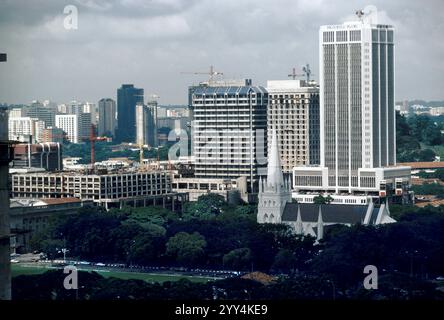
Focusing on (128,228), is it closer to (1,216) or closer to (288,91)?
(288,91)

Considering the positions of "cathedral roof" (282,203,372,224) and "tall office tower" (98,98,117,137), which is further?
"tall office tower" (98,98,117,137)

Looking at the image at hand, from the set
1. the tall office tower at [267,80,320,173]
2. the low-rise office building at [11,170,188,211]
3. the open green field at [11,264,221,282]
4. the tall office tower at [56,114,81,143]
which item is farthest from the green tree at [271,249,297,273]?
the tall office tower at [56,114,81,143]

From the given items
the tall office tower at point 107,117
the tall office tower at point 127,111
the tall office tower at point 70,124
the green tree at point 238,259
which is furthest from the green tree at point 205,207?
the tall office tower at point 70,124

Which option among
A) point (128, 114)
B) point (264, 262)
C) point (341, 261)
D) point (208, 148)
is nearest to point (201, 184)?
point (208, 148)

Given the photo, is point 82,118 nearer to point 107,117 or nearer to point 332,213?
point 107,117

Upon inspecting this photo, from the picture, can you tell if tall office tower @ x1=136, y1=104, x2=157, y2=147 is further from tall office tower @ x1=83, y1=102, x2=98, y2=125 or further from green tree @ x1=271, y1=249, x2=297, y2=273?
green tree @ x1=271, y1=249, x2=297, y2=273

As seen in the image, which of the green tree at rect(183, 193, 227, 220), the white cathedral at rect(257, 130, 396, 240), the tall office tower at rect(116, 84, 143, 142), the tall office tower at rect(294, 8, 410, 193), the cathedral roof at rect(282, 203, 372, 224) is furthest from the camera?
the tall office tower at rect(116, 84, 143, 142)
